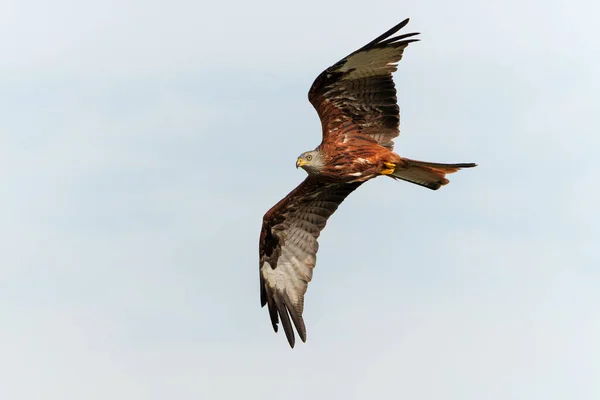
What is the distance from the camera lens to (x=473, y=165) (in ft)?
53.8

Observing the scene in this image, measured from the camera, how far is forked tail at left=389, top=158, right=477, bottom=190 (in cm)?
1684

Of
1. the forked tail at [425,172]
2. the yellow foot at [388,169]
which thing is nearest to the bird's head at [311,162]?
the yellow foot at [388,169]

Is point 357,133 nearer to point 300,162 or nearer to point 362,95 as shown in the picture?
point 362,95

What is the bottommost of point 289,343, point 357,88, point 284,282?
point 289,343

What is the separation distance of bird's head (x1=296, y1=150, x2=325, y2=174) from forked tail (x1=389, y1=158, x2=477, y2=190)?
129 cm

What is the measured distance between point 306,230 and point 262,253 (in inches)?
35.6

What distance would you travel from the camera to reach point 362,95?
1678 centimetres

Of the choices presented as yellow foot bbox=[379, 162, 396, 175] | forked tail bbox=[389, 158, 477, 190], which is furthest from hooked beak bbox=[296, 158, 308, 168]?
forked tail bbox=[389, 158, 477, 190]

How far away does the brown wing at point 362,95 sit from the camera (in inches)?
636

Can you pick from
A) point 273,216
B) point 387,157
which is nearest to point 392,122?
point 387,157

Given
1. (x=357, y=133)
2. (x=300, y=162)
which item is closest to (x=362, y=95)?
(x=357, y=133)

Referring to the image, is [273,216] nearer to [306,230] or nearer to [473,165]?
[306,230]

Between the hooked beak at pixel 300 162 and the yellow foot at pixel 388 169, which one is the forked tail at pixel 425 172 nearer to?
the yellow foot at pixel 388 169

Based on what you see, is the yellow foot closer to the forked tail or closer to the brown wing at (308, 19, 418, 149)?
the forked tail
